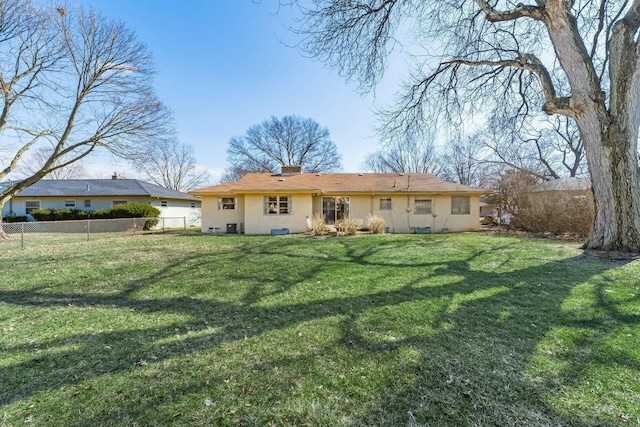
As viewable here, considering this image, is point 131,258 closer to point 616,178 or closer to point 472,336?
point 472,336

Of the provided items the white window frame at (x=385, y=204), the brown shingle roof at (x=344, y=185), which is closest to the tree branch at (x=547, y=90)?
the brown shingle roof at (x=344, y=185)

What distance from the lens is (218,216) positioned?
51.0ft

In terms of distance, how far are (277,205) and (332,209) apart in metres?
4.11

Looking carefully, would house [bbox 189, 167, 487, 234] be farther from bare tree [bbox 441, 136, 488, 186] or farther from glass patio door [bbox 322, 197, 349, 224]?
bare tree [bbox 441, 136, 488, 186]

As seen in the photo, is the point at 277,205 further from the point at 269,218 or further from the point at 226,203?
the point at 226,203

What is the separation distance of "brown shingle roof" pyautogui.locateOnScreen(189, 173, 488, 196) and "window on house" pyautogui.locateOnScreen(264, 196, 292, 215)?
25.9 inches

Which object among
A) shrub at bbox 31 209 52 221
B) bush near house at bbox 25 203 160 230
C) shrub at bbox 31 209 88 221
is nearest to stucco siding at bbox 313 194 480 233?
bush near house at bbox 25 203 160 230

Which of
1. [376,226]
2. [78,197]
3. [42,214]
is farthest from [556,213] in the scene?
[42,214]

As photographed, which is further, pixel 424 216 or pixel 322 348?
pixel 424 216

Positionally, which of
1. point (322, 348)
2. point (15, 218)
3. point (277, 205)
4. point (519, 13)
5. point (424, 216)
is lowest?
point (322, 348)

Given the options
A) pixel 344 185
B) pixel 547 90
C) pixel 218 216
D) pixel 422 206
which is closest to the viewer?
pixel 547 90

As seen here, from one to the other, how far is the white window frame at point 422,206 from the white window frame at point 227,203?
34.9 ft

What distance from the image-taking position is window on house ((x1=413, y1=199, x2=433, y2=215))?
1600 cm

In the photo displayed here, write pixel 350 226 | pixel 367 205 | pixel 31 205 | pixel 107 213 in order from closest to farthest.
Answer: pixel 350 226
pixel 367 205
pixel 107 213
pixel 31 205
